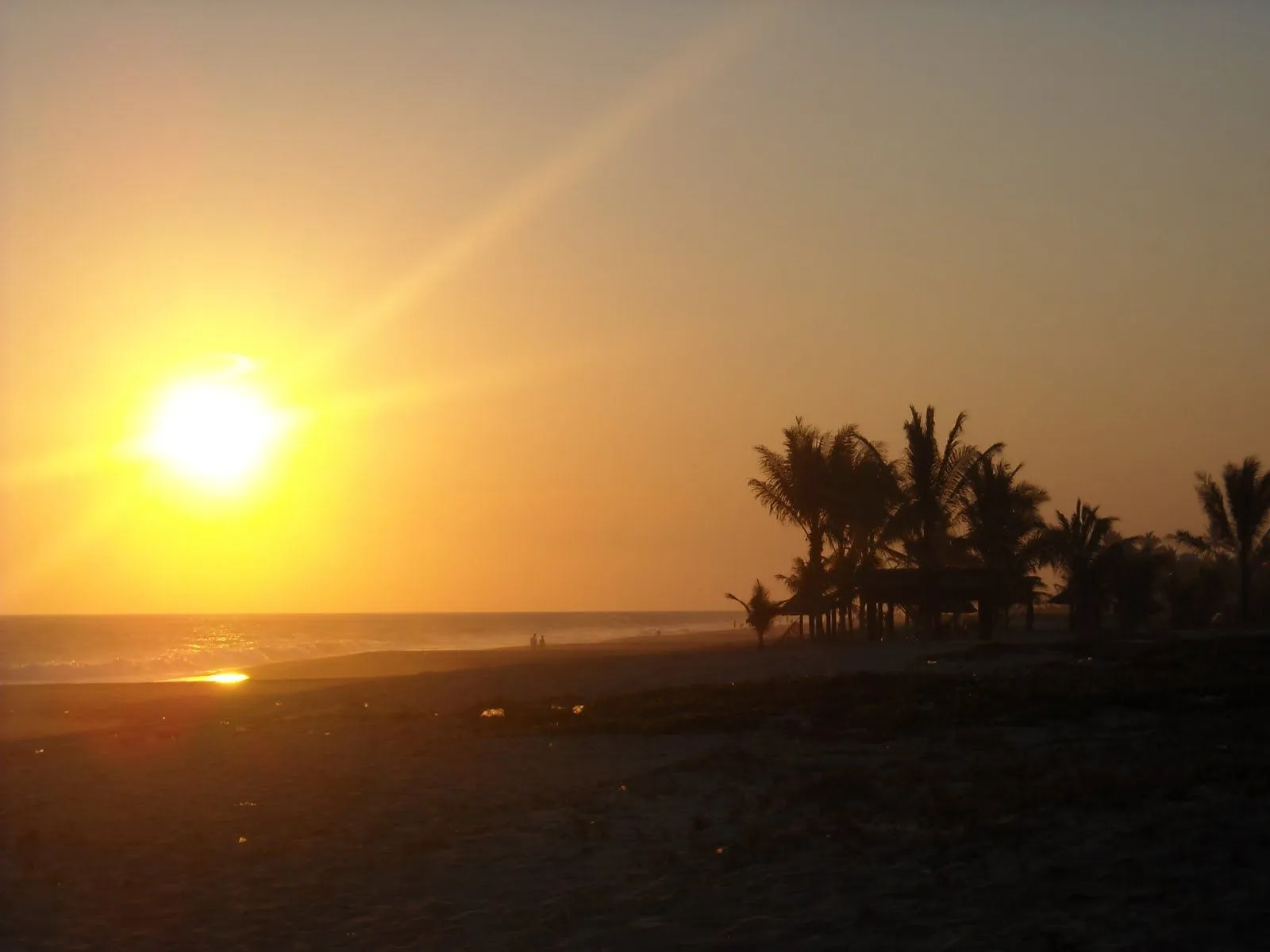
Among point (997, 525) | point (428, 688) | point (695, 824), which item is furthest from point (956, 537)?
point (695, 824)

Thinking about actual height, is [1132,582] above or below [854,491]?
below

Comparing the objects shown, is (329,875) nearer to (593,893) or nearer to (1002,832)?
(593,893)

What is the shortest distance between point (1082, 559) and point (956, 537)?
634 cm

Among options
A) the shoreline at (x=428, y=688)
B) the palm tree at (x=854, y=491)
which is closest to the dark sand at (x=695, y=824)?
the shoreline at (x=428, y=688)

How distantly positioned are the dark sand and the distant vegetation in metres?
22.5

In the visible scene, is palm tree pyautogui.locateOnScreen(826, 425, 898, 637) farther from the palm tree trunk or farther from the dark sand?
the dark sand

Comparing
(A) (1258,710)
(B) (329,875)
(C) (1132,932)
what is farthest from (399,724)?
(C) (1132,932)

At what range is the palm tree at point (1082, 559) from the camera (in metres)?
45.8

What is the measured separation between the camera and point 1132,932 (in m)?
7.18

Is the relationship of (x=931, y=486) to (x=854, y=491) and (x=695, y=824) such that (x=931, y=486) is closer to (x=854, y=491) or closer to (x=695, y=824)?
(x=854, y=491)

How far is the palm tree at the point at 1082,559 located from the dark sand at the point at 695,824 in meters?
24.8

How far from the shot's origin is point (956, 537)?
51.5 meters

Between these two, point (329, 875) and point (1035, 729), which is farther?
point (1035, 729)

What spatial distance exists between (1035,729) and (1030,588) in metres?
36.2
